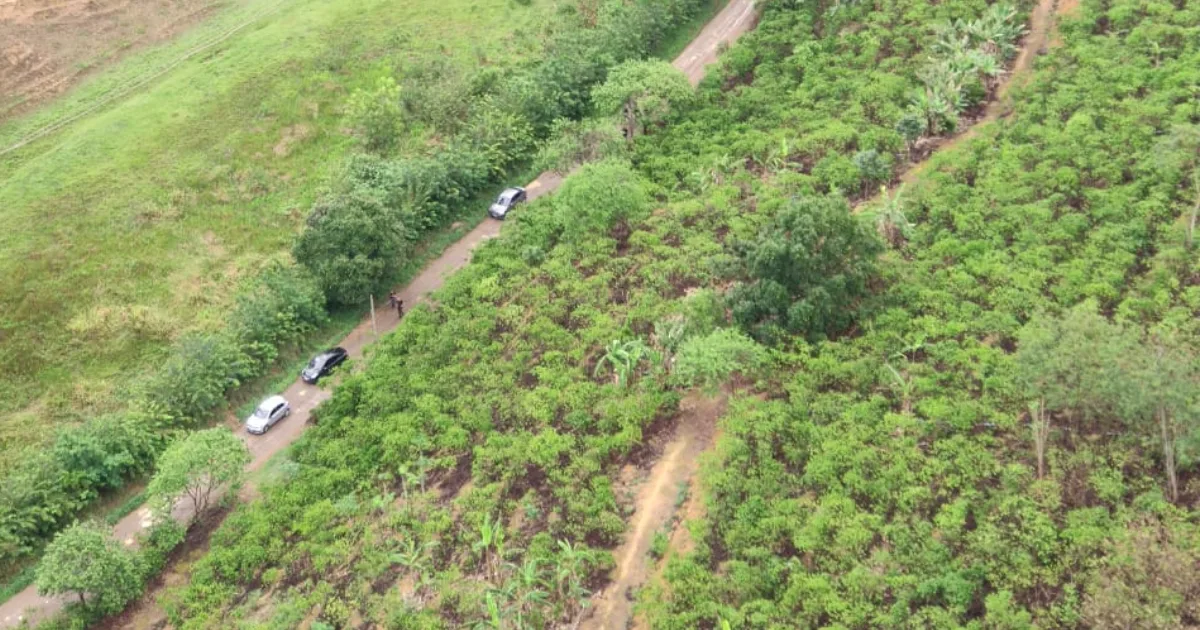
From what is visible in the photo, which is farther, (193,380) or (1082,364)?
(193,380)

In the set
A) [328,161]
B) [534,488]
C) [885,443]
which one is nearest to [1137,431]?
[885,443]

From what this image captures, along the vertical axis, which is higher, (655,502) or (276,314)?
(276,314)

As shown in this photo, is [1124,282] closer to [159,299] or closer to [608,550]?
[608,550]

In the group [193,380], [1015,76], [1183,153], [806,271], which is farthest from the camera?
[1015,76]

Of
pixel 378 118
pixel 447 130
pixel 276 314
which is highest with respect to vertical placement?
pixel 378 118

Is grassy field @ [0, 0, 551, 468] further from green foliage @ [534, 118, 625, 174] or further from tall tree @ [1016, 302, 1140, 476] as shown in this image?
tall tree @ [1016, 302, 1140, 476]

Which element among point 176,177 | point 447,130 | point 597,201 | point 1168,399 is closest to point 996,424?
point 1168,399

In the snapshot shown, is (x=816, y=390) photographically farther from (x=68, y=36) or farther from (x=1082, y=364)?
(x=68, y=36)

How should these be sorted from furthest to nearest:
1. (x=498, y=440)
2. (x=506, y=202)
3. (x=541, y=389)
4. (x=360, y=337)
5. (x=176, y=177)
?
(x=176, y=177) → (x=506, y=202) → (x=360, y=337) → (x=541, y=389) → (x=498, y=440)
